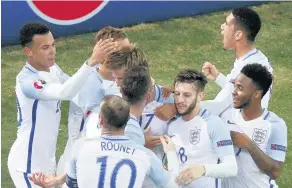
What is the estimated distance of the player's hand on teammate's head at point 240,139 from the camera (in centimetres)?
838

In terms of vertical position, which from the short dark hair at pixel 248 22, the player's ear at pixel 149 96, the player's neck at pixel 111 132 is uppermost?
the short dark hair at pixel 248 22

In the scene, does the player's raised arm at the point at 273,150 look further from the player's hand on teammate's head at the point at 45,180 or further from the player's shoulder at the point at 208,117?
the player's hand on teammate's head at the point at 45,180

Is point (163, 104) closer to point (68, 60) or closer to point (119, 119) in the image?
point (119, 119)

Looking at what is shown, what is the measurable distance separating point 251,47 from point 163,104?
147 cm

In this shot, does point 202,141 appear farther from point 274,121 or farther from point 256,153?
point 274,121

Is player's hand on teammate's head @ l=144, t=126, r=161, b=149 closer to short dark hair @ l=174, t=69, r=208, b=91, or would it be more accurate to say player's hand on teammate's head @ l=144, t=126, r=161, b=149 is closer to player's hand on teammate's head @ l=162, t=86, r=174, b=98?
short dark hair @ l=174, t=69, r=208, b=91

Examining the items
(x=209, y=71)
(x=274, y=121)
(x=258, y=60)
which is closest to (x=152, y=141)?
(x=274, y=121)

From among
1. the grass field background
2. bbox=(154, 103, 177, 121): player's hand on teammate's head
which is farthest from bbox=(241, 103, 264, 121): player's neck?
the grass field background

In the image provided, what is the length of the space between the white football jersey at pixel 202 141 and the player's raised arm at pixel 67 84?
968mm

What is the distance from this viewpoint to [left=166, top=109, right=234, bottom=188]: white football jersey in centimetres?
820

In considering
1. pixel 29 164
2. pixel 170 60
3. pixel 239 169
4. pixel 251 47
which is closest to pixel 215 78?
pixel 251 47

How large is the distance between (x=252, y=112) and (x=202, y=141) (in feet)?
2.11

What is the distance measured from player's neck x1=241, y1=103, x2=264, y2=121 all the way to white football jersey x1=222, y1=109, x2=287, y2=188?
1.3 inches

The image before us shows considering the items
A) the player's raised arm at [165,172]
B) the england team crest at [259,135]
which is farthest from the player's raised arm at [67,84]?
the england team crest at [259,135]
